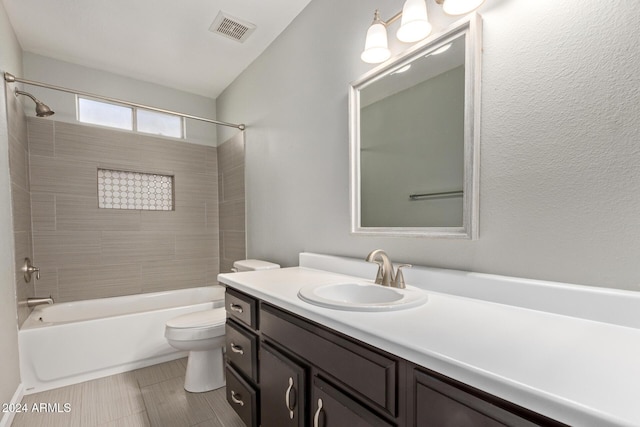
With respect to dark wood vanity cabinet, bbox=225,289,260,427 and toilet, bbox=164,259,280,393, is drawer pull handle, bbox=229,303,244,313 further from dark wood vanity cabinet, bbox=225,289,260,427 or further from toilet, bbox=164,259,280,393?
toilet, bbox=164,259,280,393

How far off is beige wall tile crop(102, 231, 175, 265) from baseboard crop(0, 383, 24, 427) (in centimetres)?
111

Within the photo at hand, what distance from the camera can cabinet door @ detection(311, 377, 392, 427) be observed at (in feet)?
2.46

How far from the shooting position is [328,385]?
878mm

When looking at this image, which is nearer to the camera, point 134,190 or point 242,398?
point 242,398

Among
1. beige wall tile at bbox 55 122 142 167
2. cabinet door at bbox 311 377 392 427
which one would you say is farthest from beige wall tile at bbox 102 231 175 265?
cabinet door at bbox 311 377 392 427

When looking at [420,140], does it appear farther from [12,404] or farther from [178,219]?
[178,219]

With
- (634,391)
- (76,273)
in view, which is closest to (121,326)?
(76,273)

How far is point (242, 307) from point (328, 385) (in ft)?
2.05

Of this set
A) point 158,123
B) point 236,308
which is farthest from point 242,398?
point 158,123

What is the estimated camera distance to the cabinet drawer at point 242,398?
128 cm

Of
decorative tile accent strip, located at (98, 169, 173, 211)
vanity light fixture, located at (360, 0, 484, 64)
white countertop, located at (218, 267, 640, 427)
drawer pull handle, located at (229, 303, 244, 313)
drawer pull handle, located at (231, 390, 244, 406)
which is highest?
vanity light fixture, located at (360, 0, 484, 64)

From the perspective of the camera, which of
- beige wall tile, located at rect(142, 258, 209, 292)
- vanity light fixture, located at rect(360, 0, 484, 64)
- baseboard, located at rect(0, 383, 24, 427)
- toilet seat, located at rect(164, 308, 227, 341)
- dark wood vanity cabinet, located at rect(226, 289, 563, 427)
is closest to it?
dark wood vanity cabinet, located at rect(226, 289, 563, 427)

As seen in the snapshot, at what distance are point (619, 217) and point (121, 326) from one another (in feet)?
9.01

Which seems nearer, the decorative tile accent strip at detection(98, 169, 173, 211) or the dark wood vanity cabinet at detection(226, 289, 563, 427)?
the dark wood vanity cabinet at detection(226, 289, 563, 427)
